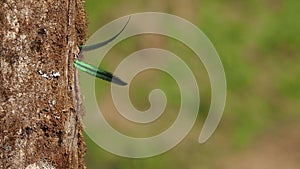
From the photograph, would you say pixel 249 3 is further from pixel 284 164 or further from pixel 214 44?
pixel 284 164

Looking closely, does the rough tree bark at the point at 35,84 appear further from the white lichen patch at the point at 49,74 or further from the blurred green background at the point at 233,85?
the blurred green background at the point at 233,85

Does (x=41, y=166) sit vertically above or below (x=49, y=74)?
below

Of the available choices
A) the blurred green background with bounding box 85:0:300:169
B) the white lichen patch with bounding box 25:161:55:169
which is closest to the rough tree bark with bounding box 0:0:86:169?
the white lichen patch with bounding box 25:161:55:169

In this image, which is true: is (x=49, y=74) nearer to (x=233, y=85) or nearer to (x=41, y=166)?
(x=41, y=166)

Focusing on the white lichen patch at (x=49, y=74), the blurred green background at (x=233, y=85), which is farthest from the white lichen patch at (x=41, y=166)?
the blurred green background at (x=233, y=85)

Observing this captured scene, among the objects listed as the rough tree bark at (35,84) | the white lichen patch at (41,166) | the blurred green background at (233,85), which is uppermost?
the blurred green background at (233,85)

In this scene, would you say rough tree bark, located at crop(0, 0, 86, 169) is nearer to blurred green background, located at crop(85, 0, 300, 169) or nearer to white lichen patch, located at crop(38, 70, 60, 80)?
white lichen patch, located at crop(38, 70, 60, 80)

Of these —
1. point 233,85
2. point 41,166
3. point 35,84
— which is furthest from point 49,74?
point 233,85
